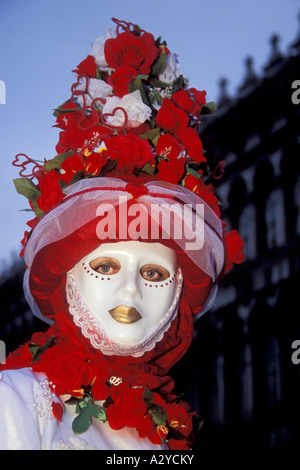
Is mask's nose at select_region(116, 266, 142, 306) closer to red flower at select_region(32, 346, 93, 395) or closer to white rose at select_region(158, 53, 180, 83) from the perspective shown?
red flower at select_region(32, 346, 93, 395)

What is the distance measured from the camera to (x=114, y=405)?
108 inches

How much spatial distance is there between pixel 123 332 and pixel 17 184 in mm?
873

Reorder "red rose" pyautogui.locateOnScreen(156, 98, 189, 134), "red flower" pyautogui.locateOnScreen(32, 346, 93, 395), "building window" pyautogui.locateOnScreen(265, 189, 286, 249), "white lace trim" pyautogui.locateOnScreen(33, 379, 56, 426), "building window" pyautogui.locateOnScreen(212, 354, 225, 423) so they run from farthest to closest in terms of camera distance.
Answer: "building window" pyautogui.locateOnScreen(212, 354, 225, 423)
"building window" pyautogui.locateOnScreen(265, 189, 286, 249)
"red rose" pyautogui.locateOnScreen(156, 98, 189, 134)
"red flower" pyautogui.locateOnScreen(32, 346, 93, 395)
"white lace trim" pyautogui.locateOnScreen(33, 379, 56, 426)

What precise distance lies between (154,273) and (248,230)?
11579 millimetres

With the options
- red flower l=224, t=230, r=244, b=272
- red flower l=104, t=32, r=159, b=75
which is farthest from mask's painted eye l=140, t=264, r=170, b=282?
red flower l=104, t=32, r=159, b=75

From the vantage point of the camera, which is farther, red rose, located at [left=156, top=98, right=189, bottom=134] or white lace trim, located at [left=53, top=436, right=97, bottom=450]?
red rose, located at [left=156, top=98, right=189, bottom=134]

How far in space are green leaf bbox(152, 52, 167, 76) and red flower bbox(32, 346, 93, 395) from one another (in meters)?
1.37

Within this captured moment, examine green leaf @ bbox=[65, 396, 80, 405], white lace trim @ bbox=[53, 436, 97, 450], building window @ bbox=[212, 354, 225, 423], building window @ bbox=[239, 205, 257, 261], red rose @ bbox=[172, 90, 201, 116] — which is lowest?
building window @ bbox=[212, 354, 225, 423]

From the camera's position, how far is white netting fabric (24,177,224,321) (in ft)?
9.08

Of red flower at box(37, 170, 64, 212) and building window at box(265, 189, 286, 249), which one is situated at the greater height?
building window at box(265, 189, 286, 249)

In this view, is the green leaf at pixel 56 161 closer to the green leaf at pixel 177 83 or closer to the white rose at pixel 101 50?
the white rose at pixel 101 50

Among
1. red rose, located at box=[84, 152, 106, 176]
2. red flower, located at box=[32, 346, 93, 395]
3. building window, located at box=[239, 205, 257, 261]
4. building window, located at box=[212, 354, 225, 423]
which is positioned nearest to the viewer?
red flower, located at box=[32, 346, 93, 395]

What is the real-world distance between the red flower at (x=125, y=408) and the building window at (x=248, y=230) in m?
11.4

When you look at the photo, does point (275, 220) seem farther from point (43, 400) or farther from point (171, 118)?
point (43, 400)
